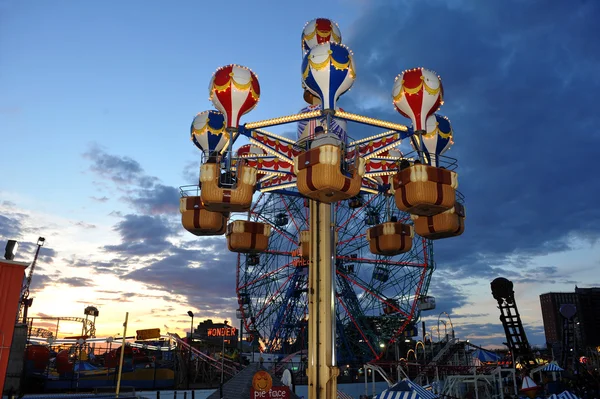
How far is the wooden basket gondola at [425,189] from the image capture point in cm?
1112

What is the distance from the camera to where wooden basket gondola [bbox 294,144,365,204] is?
9945mm

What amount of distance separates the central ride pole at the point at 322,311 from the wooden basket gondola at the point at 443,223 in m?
2.57

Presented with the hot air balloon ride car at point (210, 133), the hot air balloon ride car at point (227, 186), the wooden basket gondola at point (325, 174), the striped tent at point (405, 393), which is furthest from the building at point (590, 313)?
the hot air balloon ride car at point (227, 186)

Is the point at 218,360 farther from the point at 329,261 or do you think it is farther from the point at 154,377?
the point at 329,261

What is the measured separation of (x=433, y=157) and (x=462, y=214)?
183 cm

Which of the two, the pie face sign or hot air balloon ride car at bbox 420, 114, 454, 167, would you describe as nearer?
the pie face sign

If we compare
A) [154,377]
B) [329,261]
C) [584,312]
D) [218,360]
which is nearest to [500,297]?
[218,360]

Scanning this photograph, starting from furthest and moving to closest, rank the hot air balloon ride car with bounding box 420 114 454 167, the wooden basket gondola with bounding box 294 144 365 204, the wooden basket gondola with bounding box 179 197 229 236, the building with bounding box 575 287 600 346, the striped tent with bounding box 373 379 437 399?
the building with bounding box 575 287 600 346 < the striped tent with bounding box 373 379 437 399 < the wooden basket gondola with bounding box 179 197 229 236 < the hot air balloon ride car with bounding box 420 114 454 167 < the wooden basket gondola with bounding box 294 144 365 204

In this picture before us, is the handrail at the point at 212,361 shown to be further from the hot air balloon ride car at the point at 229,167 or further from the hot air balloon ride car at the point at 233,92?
the hot air balloon ride car at the point at 233,92

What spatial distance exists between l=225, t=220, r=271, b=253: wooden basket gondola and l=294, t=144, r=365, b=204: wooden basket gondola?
5.00 metres

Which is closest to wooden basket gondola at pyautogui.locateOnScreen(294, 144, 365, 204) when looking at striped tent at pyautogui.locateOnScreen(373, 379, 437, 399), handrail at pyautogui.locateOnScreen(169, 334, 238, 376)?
striped tent at pyautogui.locateOnScreen(373, 379, 437, 399)

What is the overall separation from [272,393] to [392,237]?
5.71 meters

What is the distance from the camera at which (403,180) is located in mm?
11547

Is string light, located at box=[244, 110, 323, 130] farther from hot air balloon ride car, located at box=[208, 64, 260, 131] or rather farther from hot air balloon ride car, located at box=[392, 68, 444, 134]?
hot air balloon ride car, located at box=[392, 68, 444, 134]
